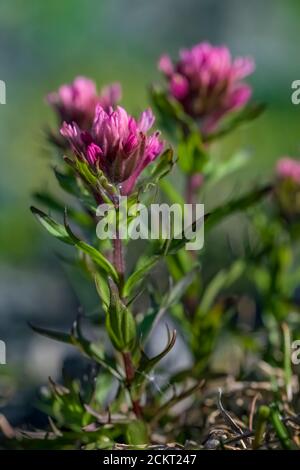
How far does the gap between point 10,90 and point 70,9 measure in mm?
499

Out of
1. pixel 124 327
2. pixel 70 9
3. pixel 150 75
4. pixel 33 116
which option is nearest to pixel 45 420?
pixel 124 327

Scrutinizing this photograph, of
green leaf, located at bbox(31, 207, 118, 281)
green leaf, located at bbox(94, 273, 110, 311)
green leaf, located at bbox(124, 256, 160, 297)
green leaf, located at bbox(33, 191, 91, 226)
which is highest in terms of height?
green leaf, located at bbox(33, 191, 91, 226)

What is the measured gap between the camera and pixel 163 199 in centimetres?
157

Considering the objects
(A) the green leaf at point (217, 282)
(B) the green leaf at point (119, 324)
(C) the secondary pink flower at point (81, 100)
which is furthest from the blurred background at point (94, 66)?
(B) the green leaf at point (119, 324)

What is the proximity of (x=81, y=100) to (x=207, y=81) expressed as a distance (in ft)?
0.63

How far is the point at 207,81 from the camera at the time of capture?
1147 mm

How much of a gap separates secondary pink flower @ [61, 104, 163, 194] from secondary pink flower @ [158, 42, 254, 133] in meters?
0.28

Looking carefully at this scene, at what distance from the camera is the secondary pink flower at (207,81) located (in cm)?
115

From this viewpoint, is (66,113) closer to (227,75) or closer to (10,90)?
(227,75)

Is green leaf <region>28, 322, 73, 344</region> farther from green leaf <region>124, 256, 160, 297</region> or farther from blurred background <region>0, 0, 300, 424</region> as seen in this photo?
blurred background <region>0, 0, 300, 424</region>

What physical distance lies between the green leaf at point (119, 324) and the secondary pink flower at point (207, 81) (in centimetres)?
38

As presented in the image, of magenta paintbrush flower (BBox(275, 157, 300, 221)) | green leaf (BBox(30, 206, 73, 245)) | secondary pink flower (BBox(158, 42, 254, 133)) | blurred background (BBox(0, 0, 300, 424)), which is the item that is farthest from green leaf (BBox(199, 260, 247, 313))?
blurred background (BBox(0, 0, 300, 424))

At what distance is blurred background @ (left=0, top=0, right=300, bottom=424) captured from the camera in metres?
2.19

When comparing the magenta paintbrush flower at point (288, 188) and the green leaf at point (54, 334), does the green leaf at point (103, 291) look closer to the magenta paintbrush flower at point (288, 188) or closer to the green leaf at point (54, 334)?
the green leaf at point (54, 334)
